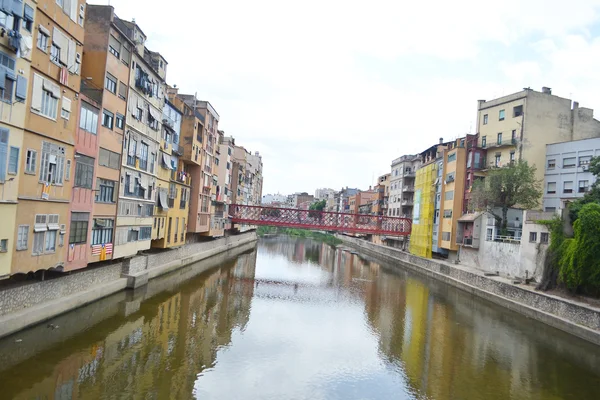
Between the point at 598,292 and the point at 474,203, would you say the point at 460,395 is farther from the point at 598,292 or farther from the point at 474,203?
the point at 474,203

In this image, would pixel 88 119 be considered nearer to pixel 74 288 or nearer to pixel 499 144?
pixel 74 288

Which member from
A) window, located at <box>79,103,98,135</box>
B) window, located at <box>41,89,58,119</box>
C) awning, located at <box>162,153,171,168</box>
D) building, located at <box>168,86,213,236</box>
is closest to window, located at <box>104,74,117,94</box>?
window, located at <box>79,103,98,135</box>

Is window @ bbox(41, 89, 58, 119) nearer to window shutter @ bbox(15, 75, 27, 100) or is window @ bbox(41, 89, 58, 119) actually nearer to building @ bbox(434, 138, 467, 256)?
window shutter @ bbox(15, 75, 27, 100)

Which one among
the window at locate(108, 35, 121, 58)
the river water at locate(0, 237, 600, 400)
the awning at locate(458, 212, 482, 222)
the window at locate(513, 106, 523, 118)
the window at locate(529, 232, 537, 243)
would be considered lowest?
the river water at locate(0, 237, 600, 400)

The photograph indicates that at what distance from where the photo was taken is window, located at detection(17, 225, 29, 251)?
1563cm

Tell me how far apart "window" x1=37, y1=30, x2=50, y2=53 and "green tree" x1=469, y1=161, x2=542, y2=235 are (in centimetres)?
3273

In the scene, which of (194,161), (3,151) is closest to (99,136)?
(3,151)

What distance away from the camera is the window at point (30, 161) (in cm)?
1571

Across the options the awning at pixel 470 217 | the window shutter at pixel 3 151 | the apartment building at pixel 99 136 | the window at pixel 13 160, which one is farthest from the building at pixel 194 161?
the awning at pixel 470 217

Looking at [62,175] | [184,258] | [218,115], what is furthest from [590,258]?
[218,115]

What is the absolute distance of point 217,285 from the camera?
3297 centimetres

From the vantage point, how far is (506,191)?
3694 cm

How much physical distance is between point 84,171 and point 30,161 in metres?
4.17

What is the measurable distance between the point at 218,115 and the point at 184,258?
1595 centimetres
